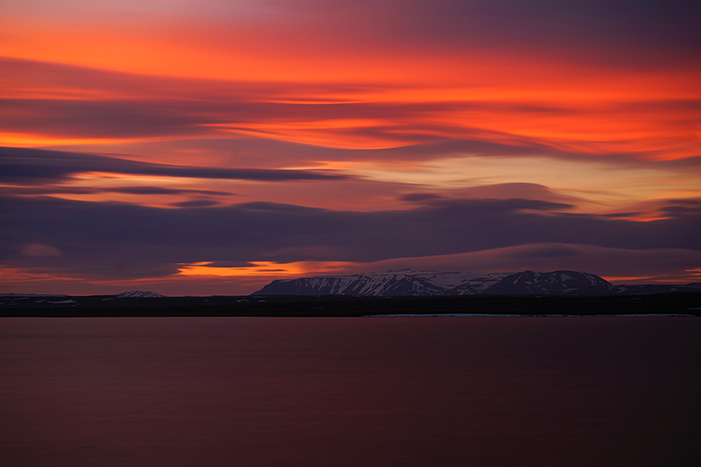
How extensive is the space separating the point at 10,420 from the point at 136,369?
20.7 metres

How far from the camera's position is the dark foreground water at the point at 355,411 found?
23.0m

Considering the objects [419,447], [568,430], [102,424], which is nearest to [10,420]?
[102,424]

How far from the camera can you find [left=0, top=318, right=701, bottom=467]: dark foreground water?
22953 millimetres

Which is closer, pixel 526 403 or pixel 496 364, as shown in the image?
pixel 526 403

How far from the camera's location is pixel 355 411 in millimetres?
30875

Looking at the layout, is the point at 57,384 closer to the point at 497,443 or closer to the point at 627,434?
the point at 497,443

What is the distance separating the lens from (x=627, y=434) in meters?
25.8

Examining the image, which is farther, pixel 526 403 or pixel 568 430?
pixel 526 403

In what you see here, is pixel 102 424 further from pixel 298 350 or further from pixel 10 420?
pixel 298 350

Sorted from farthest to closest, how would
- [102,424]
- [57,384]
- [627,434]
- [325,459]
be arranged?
[57,384], [102,424], [627,434], [325,459]

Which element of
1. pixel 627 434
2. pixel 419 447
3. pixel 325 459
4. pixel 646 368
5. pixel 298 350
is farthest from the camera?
pixel 298 350

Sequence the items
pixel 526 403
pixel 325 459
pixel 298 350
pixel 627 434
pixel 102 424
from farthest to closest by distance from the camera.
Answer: pixel 298 350, pixel 526 403, pixel 102 424, pixel 627 434, pixel 325 459

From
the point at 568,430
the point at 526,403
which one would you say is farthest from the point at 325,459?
the point at 526,403

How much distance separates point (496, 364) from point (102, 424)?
29559mm
